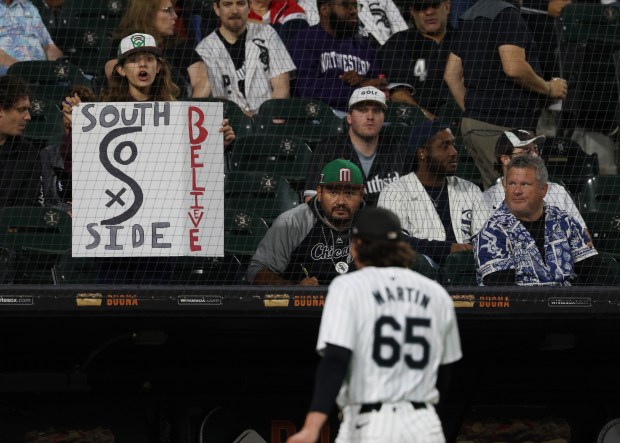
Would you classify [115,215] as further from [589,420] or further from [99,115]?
[589,420]

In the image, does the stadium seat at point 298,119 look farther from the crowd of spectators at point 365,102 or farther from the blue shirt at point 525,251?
the blue shirt at point 525,251

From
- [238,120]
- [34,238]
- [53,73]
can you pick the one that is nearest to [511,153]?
[238,120]

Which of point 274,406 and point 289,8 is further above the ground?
point 289,8

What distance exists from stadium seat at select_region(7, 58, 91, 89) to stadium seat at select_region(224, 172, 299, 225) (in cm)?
163

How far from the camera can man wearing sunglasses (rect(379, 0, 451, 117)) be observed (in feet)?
30.0

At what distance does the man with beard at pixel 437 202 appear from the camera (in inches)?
301

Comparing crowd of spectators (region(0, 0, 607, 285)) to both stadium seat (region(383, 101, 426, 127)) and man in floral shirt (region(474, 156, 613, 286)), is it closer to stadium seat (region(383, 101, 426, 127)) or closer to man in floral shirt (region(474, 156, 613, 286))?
man in floral shirt (region(474, 156, 613, 286))

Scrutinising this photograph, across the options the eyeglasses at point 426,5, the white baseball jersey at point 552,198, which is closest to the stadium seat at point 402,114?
the eyeglasses at point 426,5

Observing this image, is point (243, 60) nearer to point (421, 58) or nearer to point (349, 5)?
point (349, 5)

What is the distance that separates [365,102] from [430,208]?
2.62 feet

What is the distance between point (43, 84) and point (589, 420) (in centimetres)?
441

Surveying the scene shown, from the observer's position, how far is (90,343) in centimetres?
766

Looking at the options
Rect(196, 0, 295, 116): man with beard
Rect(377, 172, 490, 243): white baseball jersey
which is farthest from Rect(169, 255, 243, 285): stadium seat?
Rect(196, 0, 295, 116): man with beard

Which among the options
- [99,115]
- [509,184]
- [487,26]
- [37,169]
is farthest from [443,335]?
[487,26]
